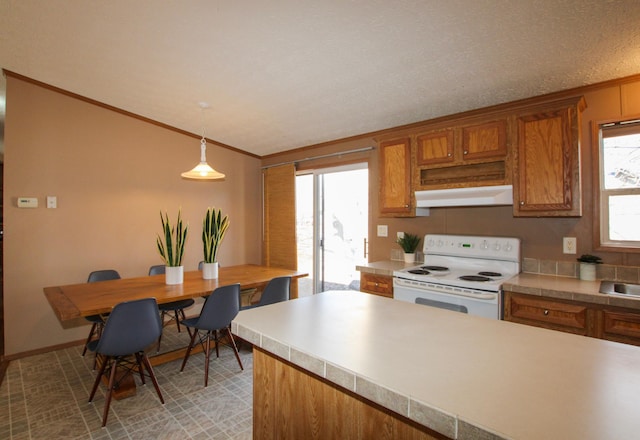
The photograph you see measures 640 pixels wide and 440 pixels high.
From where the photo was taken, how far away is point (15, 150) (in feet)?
10.4

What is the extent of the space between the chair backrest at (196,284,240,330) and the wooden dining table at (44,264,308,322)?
0.10 metres

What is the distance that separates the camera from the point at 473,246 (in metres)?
2.88

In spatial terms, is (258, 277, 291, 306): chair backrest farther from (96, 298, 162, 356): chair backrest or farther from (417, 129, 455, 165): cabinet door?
(417, 129, 455, 165): cabinet door

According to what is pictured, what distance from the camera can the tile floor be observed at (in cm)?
207

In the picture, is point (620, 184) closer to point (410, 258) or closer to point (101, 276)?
point (410, 258)

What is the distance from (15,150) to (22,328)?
5.72 ft

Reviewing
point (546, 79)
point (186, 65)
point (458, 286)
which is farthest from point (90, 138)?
point (546, 79)

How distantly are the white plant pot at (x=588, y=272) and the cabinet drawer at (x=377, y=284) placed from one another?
1372mm

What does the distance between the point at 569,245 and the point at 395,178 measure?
1.49 m

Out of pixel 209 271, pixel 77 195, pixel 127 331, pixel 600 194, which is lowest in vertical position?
pixel 127 331

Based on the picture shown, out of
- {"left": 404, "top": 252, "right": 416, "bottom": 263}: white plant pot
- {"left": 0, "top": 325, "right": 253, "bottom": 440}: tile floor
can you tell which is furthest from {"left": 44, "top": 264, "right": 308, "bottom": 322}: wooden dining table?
{"left": 404, "top": 252, "right": 416, "bottom": 263}: white plant pot

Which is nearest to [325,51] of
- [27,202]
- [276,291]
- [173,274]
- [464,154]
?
[464,154]

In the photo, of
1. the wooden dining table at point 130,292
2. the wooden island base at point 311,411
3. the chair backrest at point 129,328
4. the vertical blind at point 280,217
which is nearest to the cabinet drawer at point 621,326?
the wooden island base at point 311,411

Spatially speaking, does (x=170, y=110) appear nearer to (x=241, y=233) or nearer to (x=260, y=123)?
(x=260, y=123)
